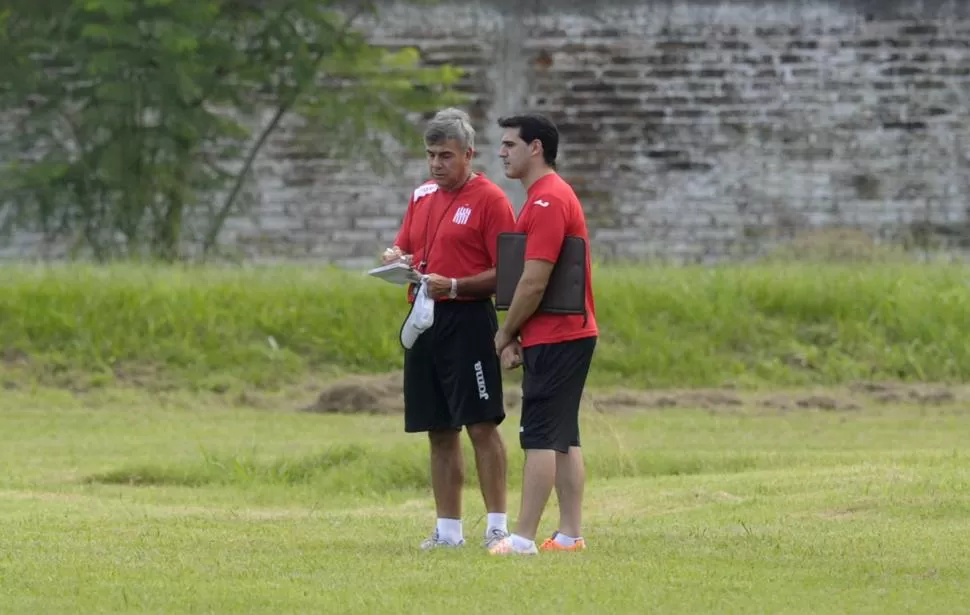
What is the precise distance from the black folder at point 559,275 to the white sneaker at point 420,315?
1.18ft

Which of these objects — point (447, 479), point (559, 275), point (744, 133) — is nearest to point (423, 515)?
point (447, 479)

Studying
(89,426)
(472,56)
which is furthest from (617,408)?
(472,56)

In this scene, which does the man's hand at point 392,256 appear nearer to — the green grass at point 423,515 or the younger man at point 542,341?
the younger man at point 542,341

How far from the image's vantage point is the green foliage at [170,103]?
2205cm

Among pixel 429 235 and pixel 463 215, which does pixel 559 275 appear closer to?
pixel 463 215

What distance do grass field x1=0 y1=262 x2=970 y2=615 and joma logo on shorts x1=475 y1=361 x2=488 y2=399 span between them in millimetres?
784

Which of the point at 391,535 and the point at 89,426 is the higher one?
the point at 391,535

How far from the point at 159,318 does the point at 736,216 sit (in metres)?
8.46

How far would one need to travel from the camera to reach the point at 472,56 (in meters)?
25.0

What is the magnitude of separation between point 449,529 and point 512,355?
3.63 ft

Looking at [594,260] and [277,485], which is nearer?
[277,485]

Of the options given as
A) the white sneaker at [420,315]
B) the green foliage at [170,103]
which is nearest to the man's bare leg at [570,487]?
the white sneaker at [420,315]

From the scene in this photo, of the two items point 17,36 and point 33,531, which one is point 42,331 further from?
point 33,531

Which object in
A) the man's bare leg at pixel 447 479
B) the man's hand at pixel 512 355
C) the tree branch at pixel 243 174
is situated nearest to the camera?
the man's hand at pixel 512 355
